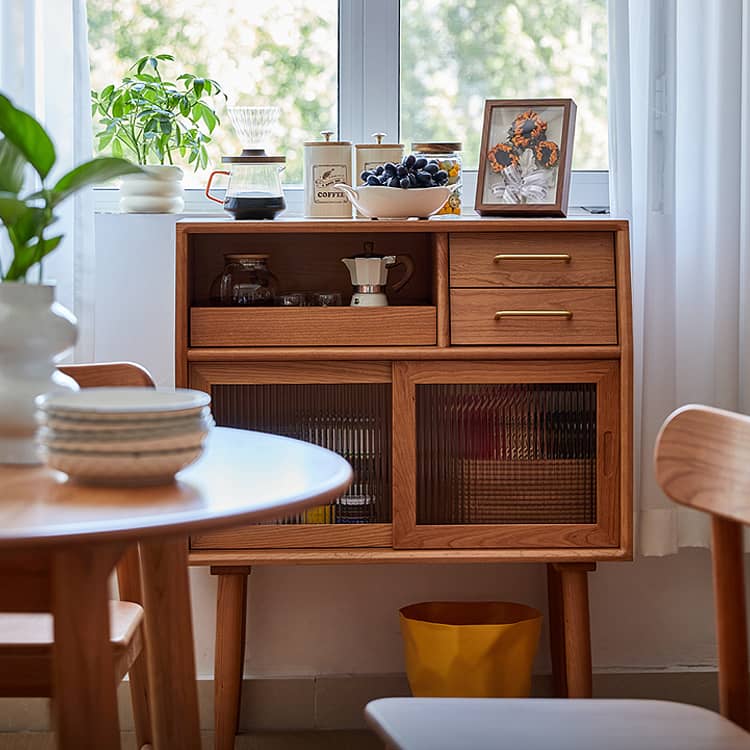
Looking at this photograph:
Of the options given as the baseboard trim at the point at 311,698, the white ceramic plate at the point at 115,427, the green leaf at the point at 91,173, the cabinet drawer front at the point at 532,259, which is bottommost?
the baseboard trim at the point at 311,698

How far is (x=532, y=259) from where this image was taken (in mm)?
2047

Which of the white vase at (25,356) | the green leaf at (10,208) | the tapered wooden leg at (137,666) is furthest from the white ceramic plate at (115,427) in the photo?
the tapered wooden leg at (137,666)

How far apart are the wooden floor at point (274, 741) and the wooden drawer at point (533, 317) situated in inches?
38.0

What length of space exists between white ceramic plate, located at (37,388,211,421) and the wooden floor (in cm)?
142

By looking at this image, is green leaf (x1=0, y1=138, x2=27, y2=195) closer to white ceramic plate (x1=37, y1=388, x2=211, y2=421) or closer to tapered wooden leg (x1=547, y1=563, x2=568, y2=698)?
white ceramic plate (x1=37, y1=388, x2=211, y2=421)

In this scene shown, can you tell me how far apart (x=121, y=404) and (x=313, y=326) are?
36.0 inches

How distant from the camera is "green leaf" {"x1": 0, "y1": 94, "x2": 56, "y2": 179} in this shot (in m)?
1.13

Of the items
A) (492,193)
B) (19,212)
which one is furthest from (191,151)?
(19,212)

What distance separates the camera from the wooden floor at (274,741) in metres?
2.39

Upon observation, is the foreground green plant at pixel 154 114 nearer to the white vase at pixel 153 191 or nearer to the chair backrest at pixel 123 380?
the white vase at pixel 153 191

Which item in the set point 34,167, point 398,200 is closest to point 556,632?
point 398,200

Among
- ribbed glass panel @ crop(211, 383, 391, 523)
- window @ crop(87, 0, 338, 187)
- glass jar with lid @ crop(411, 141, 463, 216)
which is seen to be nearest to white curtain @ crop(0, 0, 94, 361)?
window @ crop(87, 0, 338, 187)

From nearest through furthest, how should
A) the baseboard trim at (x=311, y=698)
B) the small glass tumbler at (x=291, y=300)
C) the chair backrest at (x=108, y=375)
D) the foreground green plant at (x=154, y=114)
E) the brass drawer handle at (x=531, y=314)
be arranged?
the chair backrest at (x=108, y=375) < the brass drawer handle at (x=531, y=314) < the small glass tumbler at (x=291, y=300) < the foreground green plant at (x=154, y=114) < the baseboard trim at (x=311, y=698)

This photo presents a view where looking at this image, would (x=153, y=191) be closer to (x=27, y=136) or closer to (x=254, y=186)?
(x=254, y=186)
